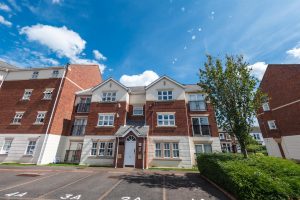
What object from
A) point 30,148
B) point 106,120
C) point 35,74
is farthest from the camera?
point 35,74

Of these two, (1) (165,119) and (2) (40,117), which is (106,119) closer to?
(1) (165,119)

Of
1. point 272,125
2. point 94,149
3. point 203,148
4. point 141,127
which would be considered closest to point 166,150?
point 141,127

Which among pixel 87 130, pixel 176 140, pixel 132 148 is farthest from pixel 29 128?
pixel 176 140

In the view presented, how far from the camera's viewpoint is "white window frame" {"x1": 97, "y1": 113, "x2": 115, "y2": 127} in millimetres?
21062

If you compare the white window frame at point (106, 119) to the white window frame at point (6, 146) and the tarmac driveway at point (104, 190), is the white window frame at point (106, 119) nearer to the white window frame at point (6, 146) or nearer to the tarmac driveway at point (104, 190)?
the tarmac driveway at point (104, 190)

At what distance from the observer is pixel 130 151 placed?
1841cm

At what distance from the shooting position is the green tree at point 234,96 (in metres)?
12.0

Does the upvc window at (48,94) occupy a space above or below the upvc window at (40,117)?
above

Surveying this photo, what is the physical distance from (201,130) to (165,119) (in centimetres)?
505

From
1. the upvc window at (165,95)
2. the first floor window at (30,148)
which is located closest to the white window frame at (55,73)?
the first floor window at (30,148)

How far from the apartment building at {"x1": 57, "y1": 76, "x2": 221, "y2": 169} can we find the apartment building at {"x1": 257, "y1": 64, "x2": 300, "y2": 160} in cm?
1123

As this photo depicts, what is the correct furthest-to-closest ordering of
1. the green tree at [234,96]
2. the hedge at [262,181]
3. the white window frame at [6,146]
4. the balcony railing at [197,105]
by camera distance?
1. the balcony railing at [197,105]
2. the white window frame at [6,146]
3. the green tree at [234,96]
4. the hedge at [262,181]

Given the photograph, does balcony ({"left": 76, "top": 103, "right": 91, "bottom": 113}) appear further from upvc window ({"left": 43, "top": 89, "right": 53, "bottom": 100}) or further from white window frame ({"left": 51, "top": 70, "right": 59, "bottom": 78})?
white window frame ({"left": 51, "top": 70, "right": 59, "bottom": 78})

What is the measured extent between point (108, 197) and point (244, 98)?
11.9 m
